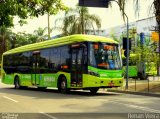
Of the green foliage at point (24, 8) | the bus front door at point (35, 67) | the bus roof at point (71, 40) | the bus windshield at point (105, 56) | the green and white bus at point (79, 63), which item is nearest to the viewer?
the green foliage at point (24, 8)

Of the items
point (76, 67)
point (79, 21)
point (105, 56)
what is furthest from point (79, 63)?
point (79, 21)

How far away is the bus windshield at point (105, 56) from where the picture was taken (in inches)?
953

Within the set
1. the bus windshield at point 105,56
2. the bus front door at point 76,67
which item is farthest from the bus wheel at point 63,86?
the bus windshield at point 105,56

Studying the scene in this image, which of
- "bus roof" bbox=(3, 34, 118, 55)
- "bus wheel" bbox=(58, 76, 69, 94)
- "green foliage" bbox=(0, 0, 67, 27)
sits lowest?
"bus wheel" bbox=(58, 76, 69, 94)

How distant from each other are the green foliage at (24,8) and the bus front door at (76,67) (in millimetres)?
5118

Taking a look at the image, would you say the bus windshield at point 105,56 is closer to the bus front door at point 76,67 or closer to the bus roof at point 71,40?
the bus roof at point 71,40

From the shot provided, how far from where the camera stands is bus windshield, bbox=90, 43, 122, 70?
24.2 metres

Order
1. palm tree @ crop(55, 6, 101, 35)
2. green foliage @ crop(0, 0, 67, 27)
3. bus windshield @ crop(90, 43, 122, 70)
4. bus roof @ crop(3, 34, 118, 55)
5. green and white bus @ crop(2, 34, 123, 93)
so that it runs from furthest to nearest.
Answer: palm tree @ crop(55, 6, 101, 35) → bus roof @ crop(3, 34, 118, 55) → bus windshield @ crop(90, 43, 122, 70) → green and white bus @ crop(2, 34, 123, 93) → green foliage @ crop(0, 0, 67, 27)

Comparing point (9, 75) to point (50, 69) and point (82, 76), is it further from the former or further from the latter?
point (82, 76)

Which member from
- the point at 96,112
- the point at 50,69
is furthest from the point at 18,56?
the point at 96,112

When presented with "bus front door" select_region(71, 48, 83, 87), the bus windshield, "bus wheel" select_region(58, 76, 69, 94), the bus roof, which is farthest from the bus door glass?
the bus windshield

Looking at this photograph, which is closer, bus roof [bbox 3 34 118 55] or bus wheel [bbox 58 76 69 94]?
bus roof [bbox 3 34 118 55]

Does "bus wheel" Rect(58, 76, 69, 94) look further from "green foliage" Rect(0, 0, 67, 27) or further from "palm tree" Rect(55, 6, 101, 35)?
"palm tree" Rect(55, 6, 101, 35)

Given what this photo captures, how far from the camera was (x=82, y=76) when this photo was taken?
79.7 feet
